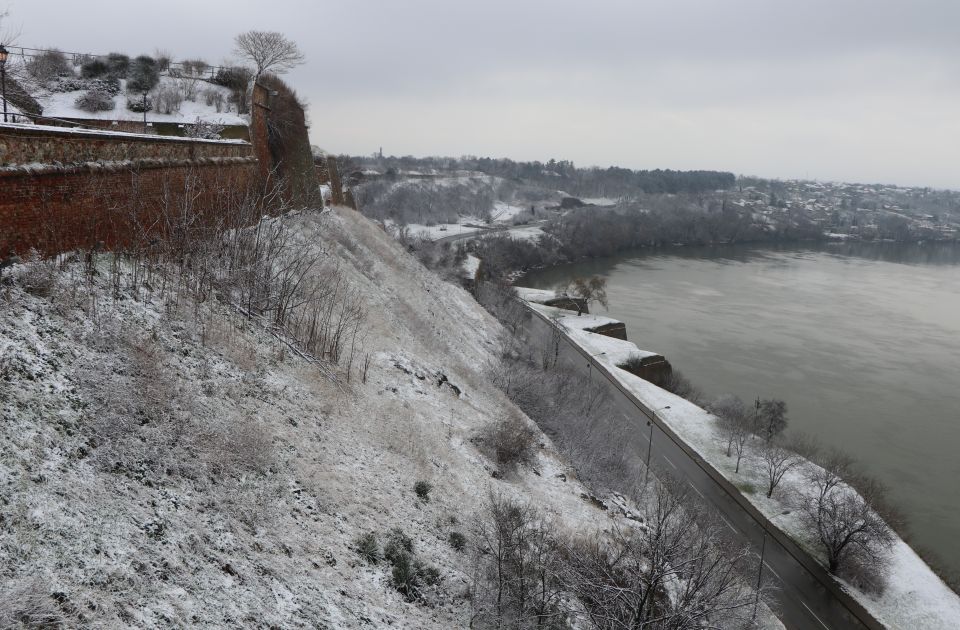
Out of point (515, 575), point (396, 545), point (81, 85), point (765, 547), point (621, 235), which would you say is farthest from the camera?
point (621, 235)

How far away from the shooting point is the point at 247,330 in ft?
32.0

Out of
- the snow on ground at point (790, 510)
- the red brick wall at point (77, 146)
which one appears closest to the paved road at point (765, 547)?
the snow on ground at point (790, 510)

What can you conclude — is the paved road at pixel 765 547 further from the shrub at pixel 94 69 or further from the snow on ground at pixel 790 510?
the shrub at pixel 94 69

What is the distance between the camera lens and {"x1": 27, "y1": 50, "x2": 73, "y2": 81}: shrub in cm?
1778

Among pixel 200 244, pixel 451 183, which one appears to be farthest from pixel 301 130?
A: pixel 451 183

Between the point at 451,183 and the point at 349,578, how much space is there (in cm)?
11596

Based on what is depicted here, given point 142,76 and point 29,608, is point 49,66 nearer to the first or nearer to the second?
point 142,76

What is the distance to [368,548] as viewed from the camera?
7.02 metres

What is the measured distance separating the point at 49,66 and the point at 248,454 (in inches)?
724

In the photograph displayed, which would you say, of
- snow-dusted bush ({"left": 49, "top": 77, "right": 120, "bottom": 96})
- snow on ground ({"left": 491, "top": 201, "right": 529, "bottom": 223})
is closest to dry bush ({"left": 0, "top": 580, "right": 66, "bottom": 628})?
snow-dusted bush ({"left": 49, "top": 77, "right": 120, "bottom": 96})

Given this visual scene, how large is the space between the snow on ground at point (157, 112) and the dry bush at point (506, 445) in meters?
12.6

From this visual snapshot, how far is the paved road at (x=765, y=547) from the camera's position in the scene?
1552 cm

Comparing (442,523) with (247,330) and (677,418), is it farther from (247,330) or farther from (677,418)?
(677,418)

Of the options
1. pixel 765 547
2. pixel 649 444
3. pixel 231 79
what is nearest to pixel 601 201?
pixel 649 444
